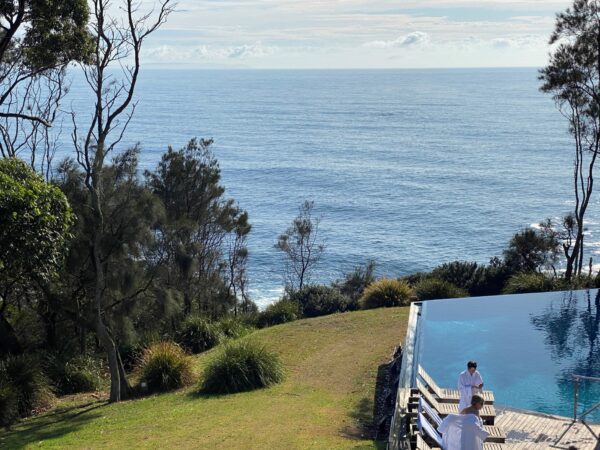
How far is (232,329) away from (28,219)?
43.9 feet

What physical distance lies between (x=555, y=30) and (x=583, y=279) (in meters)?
9.47

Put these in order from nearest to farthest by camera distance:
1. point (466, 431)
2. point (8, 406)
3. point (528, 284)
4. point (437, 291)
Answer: point (466, 431), point (8, 406), point (437, 291), point (528, 284)

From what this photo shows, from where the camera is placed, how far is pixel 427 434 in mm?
9305

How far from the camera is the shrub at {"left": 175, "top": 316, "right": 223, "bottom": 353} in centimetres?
2236

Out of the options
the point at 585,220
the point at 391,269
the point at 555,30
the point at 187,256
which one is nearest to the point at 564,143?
the point at 585,220

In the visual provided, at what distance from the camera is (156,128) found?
11469cm

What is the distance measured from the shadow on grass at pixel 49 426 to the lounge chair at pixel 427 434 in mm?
7126

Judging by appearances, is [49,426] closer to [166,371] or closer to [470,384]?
[166,371]

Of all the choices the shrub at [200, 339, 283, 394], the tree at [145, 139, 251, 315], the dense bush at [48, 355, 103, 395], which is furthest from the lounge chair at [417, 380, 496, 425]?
the tree at [145, 139, 251, 315]

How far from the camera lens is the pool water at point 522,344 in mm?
14641

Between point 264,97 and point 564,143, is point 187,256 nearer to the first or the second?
point 564,143

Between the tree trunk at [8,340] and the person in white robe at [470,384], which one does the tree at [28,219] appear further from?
the tree trunk at [8,340]

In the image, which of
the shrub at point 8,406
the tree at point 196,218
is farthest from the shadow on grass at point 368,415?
the tree at point 196,218

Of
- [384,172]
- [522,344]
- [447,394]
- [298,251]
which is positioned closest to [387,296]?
[522,344]
